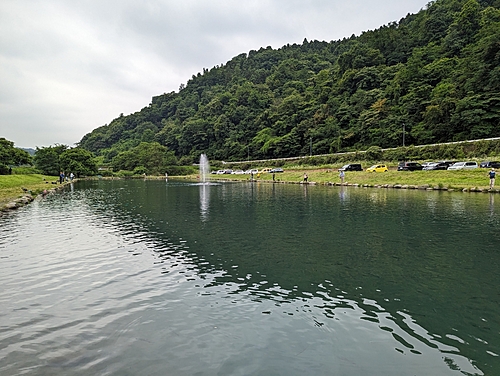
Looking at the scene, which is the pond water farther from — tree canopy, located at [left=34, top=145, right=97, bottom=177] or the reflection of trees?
tree canopy, located at [left=34, top=145, right=97, bottom=177]

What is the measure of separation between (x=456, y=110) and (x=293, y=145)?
46.9m

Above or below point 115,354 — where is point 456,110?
above

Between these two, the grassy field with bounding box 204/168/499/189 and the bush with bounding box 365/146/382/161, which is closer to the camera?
the grassy field with bounding box 204/168/499/189

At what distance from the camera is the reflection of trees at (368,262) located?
6934mm

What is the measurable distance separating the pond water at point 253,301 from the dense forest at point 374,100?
63.0 metres

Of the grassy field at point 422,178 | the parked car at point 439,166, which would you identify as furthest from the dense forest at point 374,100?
the grassy field at point 422,178

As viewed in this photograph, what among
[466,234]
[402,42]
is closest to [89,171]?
[466,234]

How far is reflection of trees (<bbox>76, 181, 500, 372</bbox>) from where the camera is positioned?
273 inches

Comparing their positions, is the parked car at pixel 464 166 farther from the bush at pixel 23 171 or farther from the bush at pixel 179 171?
the bush at pixel 179 171

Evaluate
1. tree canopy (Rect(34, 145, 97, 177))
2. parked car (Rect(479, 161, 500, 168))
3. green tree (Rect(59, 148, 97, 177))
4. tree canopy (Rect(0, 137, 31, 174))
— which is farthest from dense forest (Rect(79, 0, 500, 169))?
tree canopy (Rect(0, 137, 31, 174))

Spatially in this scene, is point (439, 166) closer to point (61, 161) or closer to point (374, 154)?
point (374, 154)

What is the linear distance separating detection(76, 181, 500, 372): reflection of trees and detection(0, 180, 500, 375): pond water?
57 mm

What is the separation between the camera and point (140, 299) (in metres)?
8.10

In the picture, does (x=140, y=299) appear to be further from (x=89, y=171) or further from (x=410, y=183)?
(x=89, y=171)
